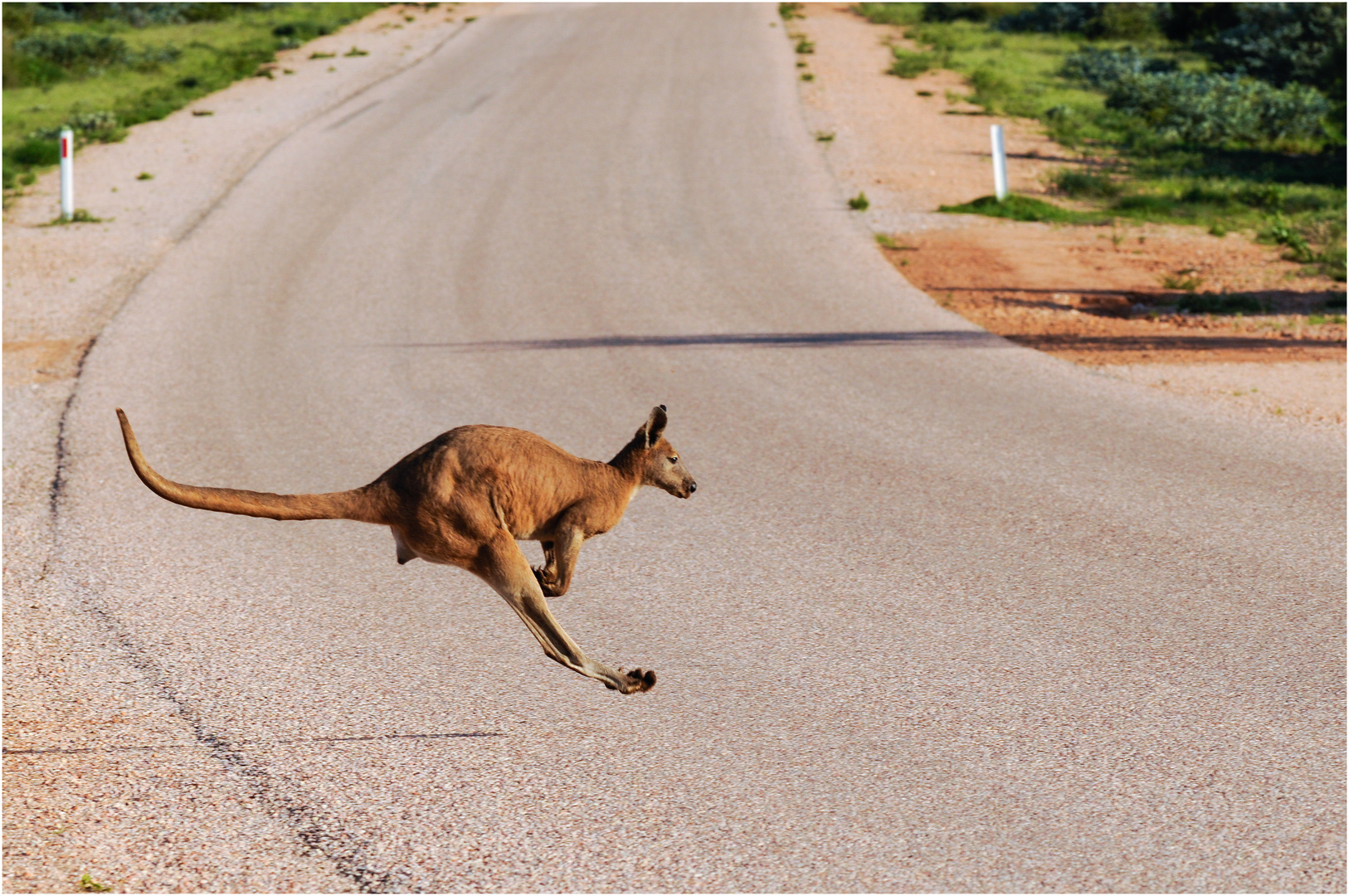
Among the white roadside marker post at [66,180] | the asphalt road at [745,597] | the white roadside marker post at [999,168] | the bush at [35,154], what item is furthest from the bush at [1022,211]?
the bush at [35,154]

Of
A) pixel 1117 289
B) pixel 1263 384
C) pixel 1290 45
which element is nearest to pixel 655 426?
pixel 1263 384

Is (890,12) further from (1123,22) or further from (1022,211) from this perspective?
(1022,211)

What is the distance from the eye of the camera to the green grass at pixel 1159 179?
70.6 ft

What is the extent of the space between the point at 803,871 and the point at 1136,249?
1719 centimetres

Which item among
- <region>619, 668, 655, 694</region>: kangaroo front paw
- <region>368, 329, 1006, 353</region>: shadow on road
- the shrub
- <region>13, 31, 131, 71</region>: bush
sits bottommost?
<region>368, 329, 1006, 353</region>: shadow on road

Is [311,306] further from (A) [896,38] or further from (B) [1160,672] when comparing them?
(A) [896,38]

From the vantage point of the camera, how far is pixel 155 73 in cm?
3644

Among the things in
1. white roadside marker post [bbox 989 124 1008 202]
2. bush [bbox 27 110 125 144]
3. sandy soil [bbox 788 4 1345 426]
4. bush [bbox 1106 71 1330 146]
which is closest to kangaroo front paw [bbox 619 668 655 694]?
sandy soil [bbox 788 4 1345 426]

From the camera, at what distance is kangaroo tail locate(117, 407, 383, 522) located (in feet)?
10.4

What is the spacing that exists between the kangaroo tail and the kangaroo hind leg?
335 millimetres

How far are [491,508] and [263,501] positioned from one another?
0.61 meters

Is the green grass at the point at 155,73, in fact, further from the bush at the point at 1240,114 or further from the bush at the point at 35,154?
the bush at the point at 1240,114

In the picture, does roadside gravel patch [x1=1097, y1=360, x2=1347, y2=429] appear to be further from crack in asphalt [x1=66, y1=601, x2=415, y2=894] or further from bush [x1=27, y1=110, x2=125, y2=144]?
bush [x1=27, y1=110, x2=125, y2=144]

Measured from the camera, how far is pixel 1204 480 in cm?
1083
